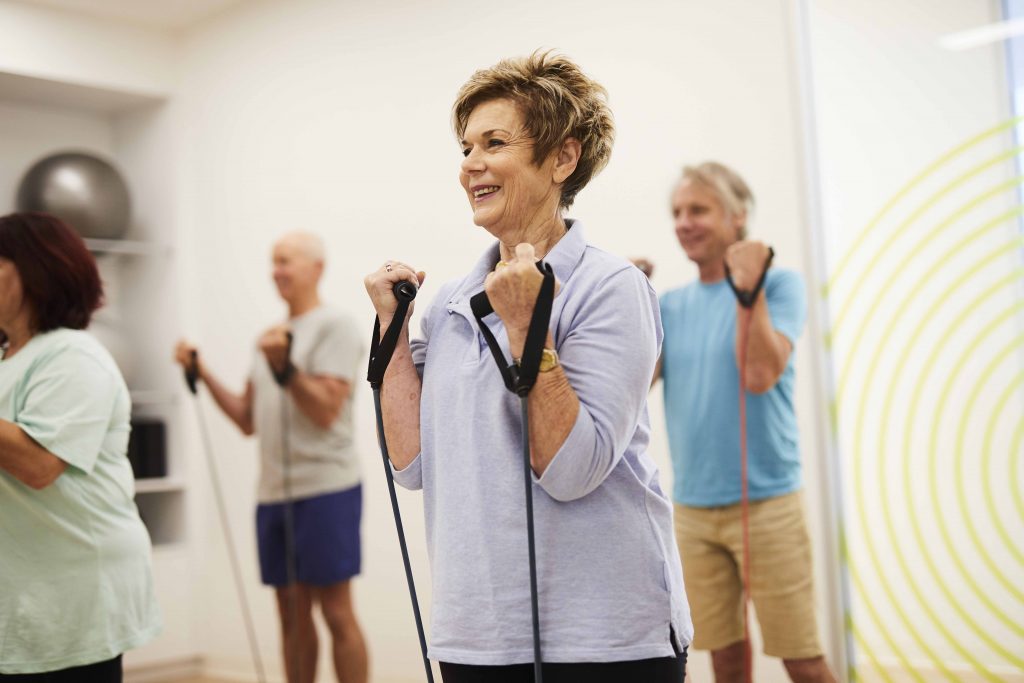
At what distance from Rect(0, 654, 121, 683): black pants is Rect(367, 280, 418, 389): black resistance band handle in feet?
3.14

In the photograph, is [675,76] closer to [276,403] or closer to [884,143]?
[884,143]

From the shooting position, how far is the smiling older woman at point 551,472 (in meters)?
1.27

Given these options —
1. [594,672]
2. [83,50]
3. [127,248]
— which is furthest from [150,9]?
[594,672]

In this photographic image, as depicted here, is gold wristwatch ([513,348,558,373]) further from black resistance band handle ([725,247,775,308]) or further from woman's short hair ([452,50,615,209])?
black resistance band handle ([725,247,775,308])

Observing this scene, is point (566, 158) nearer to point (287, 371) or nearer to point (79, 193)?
point (287, 371)

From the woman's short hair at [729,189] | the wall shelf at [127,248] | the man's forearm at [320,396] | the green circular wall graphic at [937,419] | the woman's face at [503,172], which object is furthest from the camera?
the wall shelf at [127,248]

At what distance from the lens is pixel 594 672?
1278 mm

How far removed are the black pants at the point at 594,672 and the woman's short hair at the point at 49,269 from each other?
1.26 m

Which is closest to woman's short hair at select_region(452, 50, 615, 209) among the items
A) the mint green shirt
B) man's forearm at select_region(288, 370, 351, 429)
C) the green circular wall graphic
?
the mint green shirt

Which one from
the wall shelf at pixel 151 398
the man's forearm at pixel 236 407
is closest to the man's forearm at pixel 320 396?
the man's forearm at pixel 236 407

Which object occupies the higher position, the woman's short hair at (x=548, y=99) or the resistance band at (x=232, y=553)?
the woman's short hair at (x=548, y=99)

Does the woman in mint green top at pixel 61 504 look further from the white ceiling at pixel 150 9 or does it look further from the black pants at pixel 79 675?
the white ceiling at pixel 150 9

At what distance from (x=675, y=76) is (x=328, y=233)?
1497 millimetres

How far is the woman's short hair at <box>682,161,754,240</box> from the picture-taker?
9.12 ft
